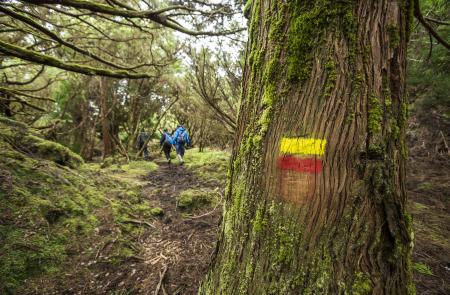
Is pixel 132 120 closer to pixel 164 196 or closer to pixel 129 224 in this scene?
pixel 164 196

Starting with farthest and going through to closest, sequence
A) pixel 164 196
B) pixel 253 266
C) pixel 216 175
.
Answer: pixel 216 175
pixel 164 196
pixel 253 266

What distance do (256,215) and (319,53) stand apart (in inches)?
33.2

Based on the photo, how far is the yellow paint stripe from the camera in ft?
3.64

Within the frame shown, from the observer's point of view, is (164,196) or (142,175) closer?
(164,196)

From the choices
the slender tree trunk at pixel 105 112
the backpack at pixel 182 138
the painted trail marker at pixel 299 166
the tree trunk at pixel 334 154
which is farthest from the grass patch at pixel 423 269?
the slender tree trunk at pixel 105 112

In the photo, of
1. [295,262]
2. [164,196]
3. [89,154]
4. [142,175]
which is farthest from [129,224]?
[89,154]

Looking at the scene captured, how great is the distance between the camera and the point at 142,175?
26.2 ft

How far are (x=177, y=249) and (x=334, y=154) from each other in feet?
8.87

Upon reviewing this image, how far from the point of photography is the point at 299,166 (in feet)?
3.77

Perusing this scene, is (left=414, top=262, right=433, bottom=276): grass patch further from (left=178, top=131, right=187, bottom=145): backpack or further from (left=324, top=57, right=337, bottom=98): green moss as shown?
(left=178, top=131, right=187, bottom=145): backpack

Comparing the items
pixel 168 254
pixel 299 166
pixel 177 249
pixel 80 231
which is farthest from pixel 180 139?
pixel 299 166

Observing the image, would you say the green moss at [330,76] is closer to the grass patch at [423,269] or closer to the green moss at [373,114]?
the green moss at [373,114]

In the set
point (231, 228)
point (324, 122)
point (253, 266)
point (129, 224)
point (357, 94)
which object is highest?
point (357, 94)

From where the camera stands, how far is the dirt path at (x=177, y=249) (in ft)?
8.20
